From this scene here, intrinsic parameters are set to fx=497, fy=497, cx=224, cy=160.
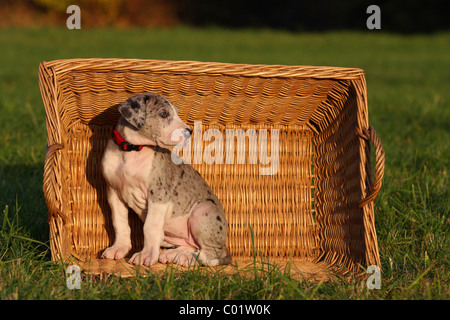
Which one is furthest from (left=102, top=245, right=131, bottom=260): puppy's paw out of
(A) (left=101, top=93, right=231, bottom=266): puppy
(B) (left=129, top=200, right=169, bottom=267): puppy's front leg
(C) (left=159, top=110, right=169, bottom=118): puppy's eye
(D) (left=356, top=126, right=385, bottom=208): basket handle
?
(D) (left=356, top=126, right=385, bottom=208): basket handle

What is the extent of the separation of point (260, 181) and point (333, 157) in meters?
0.64

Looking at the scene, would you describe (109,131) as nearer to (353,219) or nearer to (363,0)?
(353,219)

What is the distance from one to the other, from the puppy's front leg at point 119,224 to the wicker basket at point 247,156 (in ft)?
0.57

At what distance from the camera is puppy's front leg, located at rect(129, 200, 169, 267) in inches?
129

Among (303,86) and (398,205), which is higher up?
(303,86)

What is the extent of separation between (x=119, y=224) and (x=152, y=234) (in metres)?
0.39

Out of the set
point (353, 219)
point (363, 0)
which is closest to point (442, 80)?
point (353, 219)

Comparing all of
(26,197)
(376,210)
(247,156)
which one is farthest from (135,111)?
(376,210)

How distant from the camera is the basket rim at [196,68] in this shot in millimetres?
3139

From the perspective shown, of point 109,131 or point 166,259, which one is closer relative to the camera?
point 166,259

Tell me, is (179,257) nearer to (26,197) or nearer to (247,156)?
(247,156)

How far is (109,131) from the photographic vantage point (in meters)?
3.89

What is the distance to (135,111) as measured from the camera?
313 centimetres
